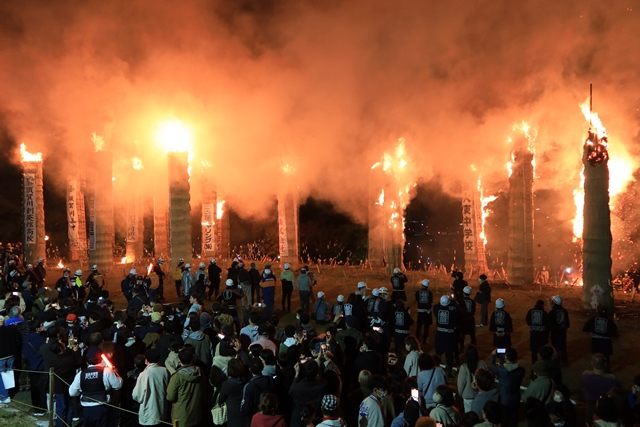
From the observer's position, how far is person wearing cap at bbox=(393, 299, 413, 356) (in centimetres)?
1159

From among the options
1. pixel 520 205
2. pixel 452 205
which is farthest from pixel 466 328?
pixel 452 205

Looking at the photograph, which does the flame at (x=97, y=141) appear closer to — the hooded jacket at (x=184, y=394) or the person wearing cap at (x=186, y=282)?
the person wearing cap at (x=186, y=282)

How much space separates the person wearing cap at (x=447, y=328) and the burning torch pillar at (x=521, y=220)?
1010 cm

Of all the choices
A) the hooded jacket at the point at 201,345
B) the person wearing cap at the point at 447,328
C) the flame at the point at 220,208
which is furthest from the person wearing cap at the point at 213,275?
the flame at the point at 220,208

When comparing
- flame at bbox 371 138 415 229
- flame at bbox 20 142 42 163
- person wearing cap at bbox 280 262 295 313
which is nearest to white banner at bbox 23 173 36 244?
Answer: flame at bbox 20 142 42 163

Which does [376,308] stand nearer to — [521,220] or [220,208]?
[521,220]

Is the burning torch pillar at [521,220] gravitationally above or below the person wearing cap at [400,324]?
above

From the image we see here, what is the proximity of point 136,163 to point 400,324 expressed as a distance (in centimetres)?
2412

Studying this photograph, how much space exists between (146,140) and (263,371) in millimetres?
25604

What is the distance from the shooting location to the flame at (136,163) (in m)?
32.2

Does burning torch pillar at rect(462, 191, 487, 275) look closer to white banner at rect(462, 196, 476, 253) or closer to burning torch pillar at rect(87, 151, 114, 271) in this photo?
white banner at rect(462, 196, 476, 253)

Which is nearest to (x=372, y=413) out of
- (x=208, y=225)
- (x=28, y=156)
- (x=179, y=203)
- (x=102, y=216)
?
(x=179, y=203)

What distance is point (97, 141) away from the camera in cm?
2733

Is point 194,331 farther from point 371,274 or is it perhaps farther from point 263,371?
point 371,274
